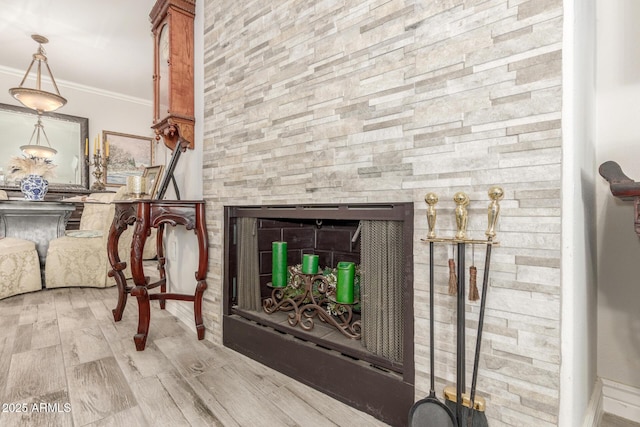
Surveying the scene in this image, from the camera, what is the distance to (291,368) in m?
1.47

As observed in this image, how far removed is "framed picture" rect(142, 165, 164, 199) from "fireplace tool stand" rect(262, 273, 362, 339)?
4.34ft

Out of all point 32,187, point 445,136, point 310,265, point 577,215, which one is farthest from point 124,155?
point 577,215

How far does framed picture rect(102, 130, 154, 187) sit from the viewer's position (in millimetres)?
5113

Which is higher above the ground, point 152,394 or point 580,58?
point 580,58

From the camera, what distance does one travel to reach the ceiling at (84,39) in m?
3.01

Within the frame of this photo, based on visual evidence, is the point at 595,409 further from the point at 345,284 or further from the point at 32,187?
the point at 32,187

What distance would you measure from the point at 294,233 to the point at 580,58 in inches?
57.2

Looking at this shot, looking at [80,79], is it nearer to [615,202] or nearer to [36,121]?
[36,121]

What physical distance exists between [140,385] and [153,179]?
1.57 meters

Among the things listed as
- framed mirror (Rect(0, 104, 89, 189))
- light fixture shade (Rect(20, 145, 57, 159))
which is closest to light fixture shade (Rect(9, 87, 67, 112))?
light fixture shade (Rect(20, 145, 57, 159))

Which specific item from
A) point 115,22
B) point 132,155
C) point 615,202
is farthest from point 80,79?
point 615,202

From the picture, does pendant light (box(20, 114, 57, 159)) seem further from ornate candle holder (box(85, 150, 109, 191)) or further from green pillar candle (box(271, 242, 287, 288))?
green pillar candle (box(271, 242, 287, 288))

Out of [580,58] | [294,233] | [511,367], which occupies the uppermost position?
[580,58]

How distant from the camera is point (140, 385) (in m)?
1.41
